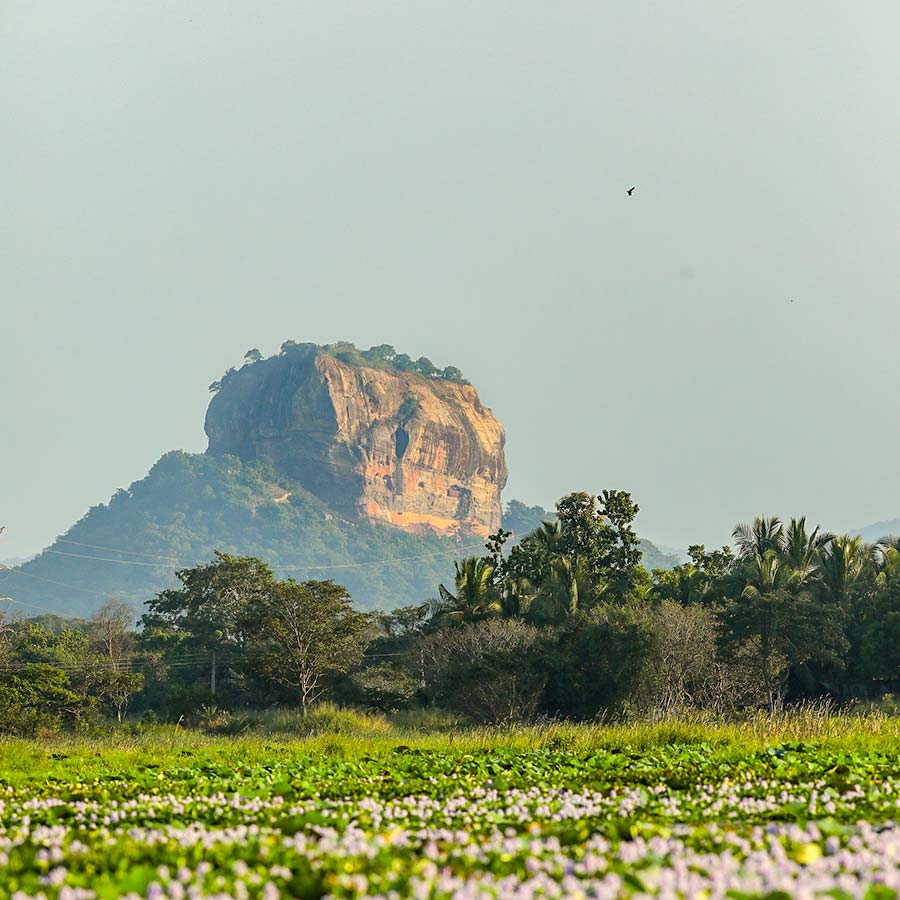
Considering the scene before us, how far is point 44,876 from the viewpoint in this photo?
211 inches

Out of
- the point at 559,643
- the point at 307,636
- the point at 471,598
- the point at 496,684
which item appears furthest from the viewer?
the point at 471,598

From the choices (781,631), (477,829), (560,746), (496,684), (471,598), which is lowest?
(496,684)

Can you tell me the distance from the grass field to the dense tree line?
25.3 meters

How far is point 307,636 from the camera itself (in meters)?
51.0

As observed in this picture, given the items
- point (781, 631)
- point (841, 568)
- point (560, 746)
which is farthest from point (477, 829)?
point (841, 568)

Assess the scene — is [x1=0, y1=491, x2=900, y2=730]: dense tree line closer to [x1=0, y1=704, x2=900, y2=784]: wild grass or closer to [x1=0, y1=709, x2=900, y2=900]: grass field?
[x1=0, y1=704, x2=900, y2=784]: wild grass

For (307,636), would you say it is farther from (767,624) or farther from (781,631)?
(781,631)

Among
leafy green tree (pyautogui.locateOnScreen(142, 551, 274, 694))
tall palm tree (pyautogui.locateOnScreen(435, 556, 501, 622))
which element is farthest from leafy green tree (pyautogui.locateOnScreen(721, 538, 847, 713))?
leafy green tree (pyautogui.locateOnScreen(142, 551, 274, 694))

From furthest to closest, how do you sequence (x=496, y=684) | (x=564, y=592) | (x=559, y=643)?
(x=564, y=592) < (x=559, y=643) < (x=496, y=684)

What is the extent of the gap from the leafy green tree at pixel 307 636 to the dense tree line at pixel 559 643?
0.10 metres

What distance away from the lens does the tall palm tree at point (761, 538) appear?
56.7 meters

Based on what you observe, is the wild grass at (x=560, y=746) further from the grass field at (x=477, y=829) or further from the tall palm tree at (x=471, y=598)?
the tall palm tree at (x=471, y=598)

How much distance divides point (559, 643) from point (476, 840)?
39.1 metres

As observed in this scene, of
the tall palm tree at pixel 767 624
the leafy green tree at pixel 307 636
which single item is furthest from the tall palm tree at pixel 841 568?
the leafy green tree at pixel 307 636
